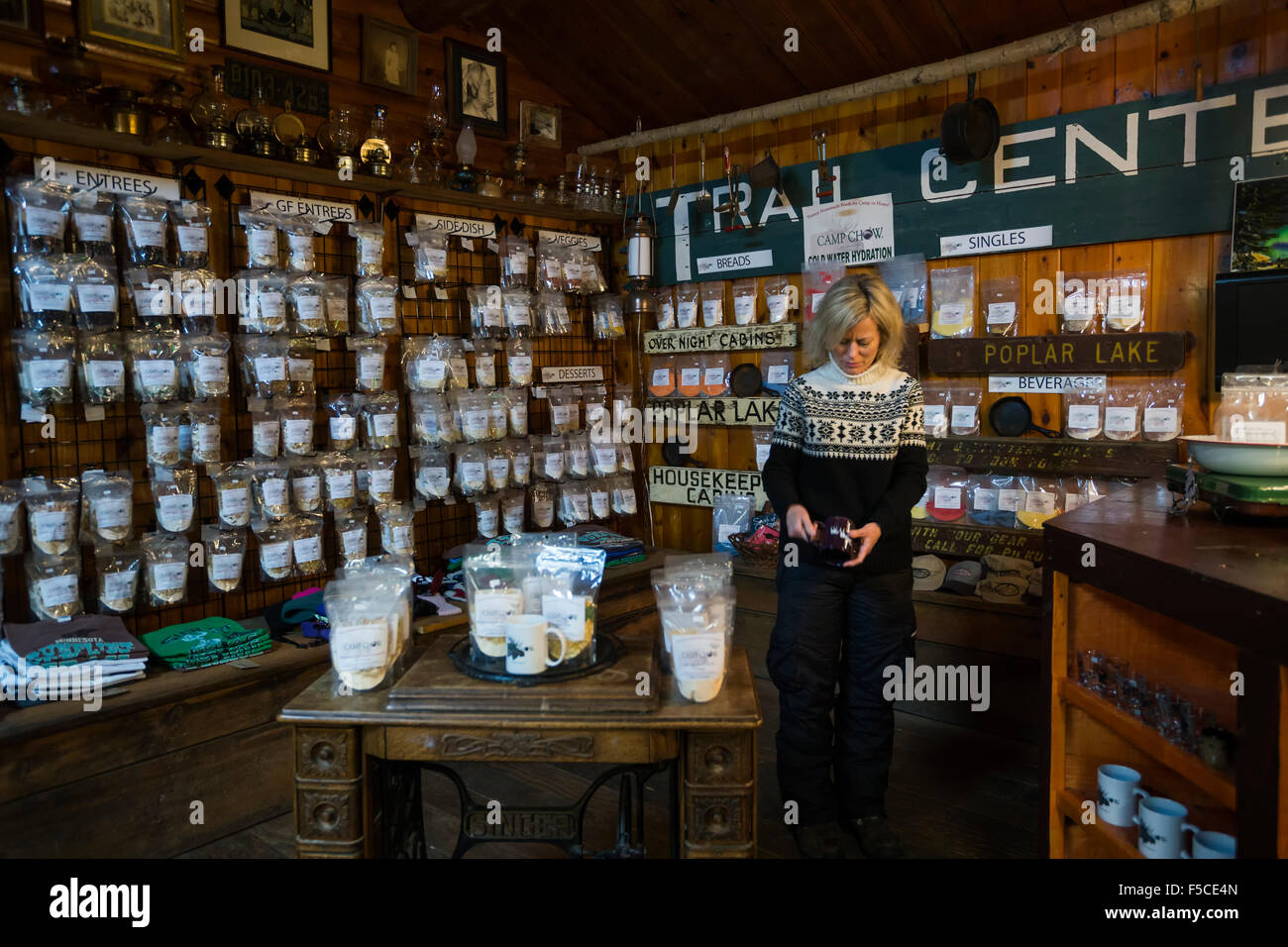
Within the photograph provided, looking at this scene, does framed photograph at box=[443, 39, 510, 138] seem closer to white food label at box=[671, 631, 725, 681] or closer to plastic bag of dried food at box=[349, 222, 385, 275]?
plastic bag of dried food at box=[349, 222, 385, 275]

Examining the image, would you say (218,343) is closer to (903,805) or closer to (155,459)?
(155,459)

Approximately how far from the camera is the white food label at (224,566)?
300 centimetres

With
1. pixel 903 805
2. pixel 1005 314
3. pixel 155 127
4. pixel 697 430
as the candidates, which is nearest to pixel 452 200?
pixel 155 127

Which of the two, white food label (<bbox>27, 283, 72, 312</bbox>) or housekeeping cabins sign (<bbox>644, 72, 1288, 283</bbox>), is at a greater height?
housekeeping cabins sign (<bbox>644, 72, 1288, 283</bbox>)

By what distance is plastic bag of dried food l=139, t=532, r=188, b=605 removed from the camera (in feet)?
9.37

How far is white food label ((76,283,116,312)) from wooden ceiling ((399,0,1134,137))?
169 centimetres

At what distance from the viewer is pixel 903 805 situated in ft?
9.14

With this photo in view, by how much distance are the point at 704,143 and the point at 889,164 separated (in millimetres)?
991

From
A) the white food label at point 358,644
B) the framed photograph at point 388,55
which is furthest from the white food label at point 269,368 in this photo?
the white food label at point 358,644

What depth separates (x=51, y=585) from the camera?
2.65m

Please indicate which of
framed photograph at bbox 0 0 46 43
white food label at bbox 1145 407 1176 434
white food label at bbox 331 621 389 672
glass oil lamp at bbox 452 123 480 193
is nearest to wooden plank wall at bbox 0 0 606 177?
framed photograph at bbox 0 0 46 43

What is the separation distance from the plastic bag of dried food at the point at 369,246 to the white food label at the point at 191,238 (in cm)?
57

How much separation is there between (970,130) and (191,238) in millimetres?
2765

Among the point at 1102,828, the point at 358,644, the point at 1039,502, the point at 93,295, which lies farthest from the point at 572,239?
the point at 1102,828
